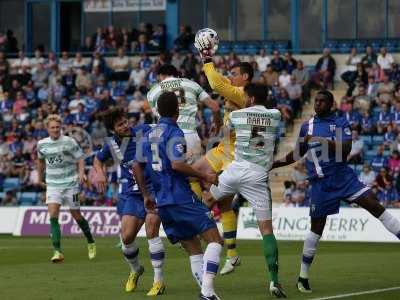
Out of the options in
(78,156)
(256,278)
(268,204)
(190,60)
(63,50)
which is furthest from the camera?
(63,50)

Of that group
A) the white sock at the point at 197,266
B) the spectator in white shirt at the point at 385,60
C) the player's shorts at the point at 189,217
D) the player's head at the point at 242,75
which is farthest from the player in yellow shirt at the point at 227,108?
the spectator in white shirt at the point at 385,60

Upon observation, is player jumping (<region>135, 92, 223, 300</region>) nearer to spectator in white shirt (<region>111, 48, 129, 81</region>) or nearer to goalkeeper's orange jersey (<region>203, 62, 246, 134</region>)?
goalkeeper's orange jersey (<region>203, 62, 246, 134</region>)

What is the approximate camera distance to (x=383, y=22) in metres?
38.3

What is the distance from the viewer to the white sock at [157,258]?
542 inches

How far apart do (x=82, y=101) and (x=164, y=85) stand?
22354 millimetres

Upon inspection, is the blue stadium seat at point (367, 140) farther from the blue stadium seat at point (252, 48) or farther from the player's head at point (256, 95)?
the player's head at point (256, 95)

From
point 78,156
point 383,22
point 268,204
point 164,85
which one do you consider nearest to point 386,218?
point 268,204

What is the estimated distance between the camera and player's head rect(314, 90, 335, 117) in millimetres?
14328

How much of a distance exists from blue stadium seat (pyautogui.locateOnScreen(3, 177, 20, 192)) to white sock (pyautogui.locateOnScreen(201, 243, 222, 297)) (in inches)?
906

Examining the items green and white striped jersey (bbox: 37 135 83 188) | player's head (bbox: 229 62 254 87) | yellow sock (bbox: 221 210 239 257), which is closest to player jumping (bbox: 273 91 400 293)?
player's head (bbox: 229 62 254 87)

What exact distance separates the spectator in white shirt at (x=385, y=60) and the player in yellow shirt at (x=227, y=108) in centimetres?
1880

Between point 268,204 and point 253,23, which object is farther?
point 253,23

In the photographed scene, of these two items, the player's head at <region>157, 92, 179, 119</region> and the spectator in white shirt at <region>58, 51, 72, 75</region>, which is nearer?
the player's head at <region>157, 92, 179, 119</region>

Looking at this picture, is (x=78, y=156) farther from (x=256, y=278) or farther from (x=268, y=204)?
(x=268, y=204)
